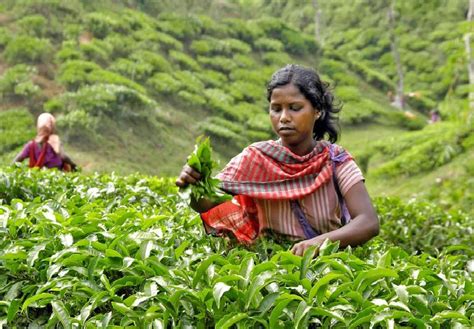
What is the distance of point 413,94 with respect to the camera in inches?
930

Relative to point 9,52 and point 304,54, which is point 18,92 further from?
point 304,54

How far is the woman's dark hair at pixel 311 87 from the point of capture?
262 cm

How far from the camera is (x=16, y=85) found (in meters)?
11.8

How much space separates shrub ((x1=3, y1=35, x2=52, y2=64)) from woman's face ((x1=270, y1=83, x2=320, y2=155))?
35.9 ft

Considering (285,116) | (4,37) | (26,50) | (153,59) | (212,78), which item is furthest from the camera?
(212,78)

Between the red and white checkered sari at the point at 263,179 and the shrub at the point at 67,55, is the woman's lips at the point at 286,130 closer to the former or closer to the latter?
the red and white checkered sari at the point at 263,179

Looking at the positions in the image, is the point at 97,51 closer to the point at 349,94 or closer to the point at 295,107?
the point at 349,94

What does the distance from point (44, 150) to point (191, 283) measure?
4.65 m

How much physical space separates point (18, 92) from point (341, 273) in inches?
418

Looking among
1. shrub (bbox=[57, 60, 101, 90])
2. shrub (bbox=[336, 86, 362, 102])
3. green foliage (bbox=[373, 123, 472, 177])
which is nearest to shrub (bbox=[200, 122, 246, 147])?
shrub (bbox=[57, 60, 101, 90])

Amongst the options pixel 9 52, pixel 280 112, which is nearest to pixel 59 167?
pixel 280 112

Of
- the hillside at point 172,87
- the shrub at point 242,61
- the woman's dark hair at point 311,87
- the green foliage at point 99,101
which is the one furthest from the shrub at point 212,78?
the woman's dark hair at point 311,87

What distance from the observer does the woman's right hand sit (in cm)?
222

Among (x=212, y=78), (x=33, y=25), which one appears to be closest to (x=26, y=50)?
Result: (x=33, y=25)
